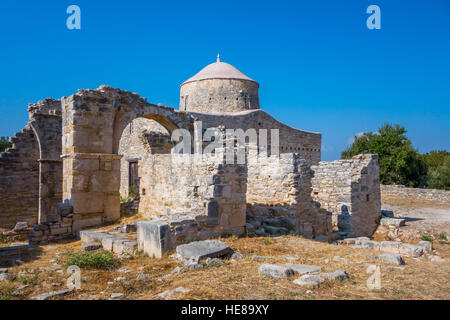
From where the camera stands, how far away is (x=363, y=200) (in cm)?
993

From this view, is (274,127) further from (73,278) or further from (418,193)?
(73,278)

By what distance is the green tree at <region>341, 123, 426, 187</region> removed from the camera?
2411 centimetres

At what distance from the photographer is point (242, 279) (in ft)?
12.3

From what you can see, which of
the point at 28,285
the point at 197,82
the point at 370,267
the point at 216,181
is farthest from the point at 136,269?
the point at 197,82

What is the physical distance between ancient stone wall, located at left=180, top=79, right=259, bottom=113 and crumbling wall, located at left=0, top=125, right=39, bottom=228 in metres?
11.1

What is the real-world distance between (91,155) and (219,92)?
13797mm

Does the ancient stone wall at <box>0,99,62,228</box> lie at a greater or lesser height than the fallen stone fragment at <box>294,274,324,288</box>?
greater

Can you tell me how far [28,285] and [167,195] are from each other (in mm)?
4612

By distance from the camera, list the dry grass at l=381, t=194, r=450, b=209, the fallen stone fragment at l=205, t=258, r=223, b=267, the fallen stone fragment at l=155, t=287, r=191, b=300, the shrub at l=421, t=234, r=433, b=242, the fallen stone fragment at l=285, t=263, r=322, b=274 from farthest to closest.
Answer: the dry grass at l=381, t=194, r=450, b=209 → the shrub at l=421, t=234, r=433, b=242 → the fallen stone fragment at l=205, t=258, r=223, b=267 → the fallen stone fragment at l=285, t=263, r=322, b=274 → the fallen stone fragment at l=155, t=287, r=191, b=300

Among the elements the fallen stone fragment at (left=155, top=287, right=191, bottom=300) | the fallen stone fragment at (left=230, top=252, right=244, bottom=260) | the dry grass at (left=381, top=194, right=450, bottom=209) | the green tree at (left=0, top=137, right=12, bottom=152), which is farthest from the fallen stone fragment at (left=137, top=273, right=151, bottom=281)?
the green tree at (left=0, top=137, right=12, bottom=152)

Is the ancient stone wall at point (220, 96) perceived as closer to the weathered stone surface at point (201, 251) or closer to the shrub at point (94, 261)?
the weathered stone surface at point (201, 251)

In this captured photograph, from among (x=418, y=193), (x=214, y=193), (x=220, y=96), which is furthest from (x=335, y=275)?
(x=220, y=96)

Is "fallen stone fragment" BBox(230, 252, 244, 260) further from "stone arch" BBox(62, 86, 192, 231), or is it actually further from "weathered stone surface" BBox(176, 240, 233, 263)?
"stone arch" BBox(62, 86, 192, 231)

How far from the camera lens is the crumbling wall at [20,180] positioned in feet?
36.5
